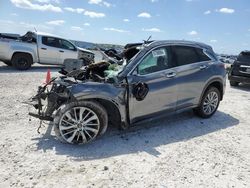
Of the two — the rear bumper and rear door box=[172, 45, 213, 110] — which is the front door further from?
the rear bumper

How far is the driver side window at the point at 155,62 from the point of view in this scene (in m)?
5.25

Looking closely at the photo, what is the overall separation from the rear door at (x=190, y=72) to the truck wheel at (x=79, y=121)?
1.89 m

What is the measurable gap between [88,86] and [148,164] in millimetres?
1640

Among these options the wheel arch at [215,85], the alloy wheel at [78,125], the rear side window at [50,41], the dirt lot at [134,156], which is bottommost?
the dirt lot at [134,156]

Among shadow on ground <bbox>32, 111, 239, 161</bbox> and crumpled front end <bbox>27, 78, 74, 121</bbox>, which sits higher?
crumpled front end <bbox>27, 78, 74, 121</bbox>

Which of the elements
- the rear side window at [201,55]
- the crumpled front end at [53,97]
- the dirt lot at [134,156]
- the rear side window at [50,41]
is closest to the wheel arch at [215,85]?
the rear side window at [201,55]

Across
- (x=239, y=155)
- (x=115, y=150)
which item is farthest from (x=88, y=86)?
(x=239, y=155)

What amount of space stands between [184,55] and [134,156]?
2.64 meters

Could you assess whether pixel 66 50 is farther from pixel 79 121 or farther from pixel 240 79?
pixel 79 121

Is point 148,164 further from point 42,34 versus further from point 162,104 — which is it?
point 42,34

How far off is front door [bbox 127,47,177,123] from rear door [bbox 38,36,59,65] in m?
9.69

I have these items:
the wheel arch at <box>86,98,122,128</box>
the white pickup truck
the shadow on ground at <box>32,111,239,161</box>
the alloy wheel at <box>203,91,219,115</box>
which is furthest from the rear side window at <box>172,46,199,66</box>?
the white pickup truck

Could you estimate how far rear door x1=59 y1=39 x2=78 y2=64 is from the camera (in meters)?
14.6

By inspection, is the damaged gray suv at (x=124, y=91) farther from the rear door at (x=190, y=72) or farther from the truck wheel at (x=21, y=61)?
the truck wheel at (x=21, y=61)
